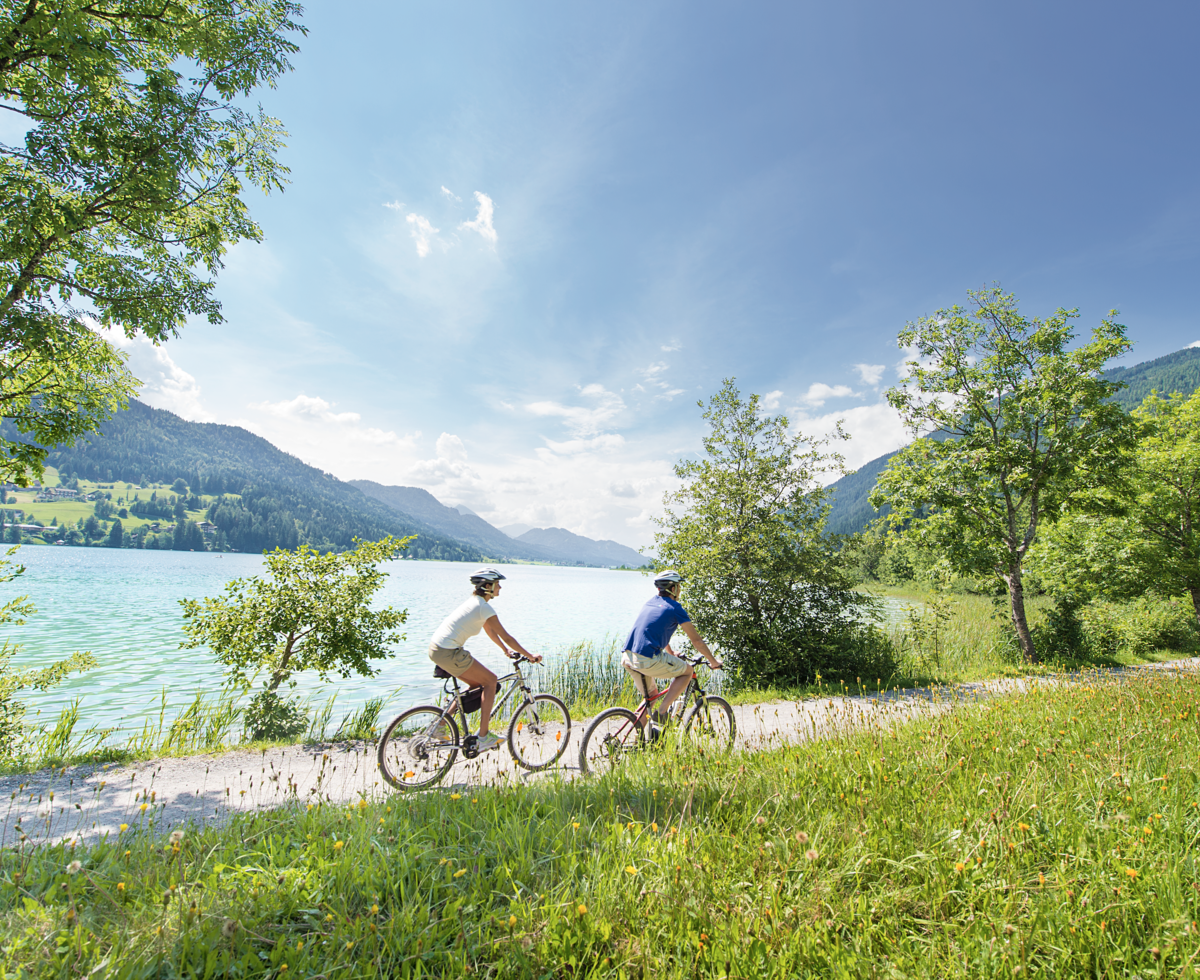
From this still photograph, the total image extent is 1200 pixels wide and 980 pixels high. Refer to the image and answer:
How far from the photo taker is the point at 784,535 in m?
13.2

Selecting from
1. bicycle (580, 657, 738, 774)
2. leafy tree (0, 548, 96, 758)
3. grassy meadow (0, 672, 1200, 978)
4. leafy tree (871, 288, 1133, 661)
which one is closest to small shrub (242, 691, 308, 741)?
leafy tree (0, 548, 96, 758)

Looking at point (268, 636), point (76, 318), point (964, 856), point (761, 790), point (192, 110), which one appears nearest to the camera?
point (964, 856)

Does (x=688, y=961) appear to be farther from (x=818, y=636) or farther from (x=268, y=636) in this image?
(x=818, y=636)

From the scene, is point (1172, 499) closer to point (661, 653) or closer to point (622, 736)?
point (661, 653)

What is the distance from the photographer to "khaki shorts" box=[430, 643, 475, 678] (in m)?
6.15

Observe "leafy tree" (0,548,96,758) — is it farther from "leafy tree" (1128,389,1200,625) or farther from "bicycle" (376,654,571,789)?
"leafy tree" (1128,389,1200,625)

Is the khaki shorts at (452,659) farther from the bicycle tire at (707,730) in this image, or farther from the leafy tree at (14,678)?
the leafy tree at (14,678)

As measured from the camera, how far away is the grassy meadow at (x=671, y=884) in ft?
8.06

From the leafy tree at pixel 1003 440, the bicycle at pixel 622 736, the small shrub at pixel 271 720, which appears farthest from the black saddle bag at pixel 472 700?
the leafy tree at pixel 1003 440

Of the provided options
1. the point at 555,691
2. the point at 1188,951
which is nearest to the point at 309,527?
the point at 555,691

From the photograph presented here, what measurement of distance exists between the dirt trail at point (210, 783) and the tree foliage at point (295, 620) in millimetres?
1728

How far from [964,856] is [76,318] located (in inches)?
491

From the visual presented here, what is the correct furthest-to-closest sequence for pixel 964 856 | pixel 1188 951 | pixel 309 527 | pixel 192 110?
1. pixel 309 527
2. pixel 192 110
3. pixel 964 856
4. pixel 1188 951

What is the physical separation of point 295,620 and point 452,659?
4674 mm
